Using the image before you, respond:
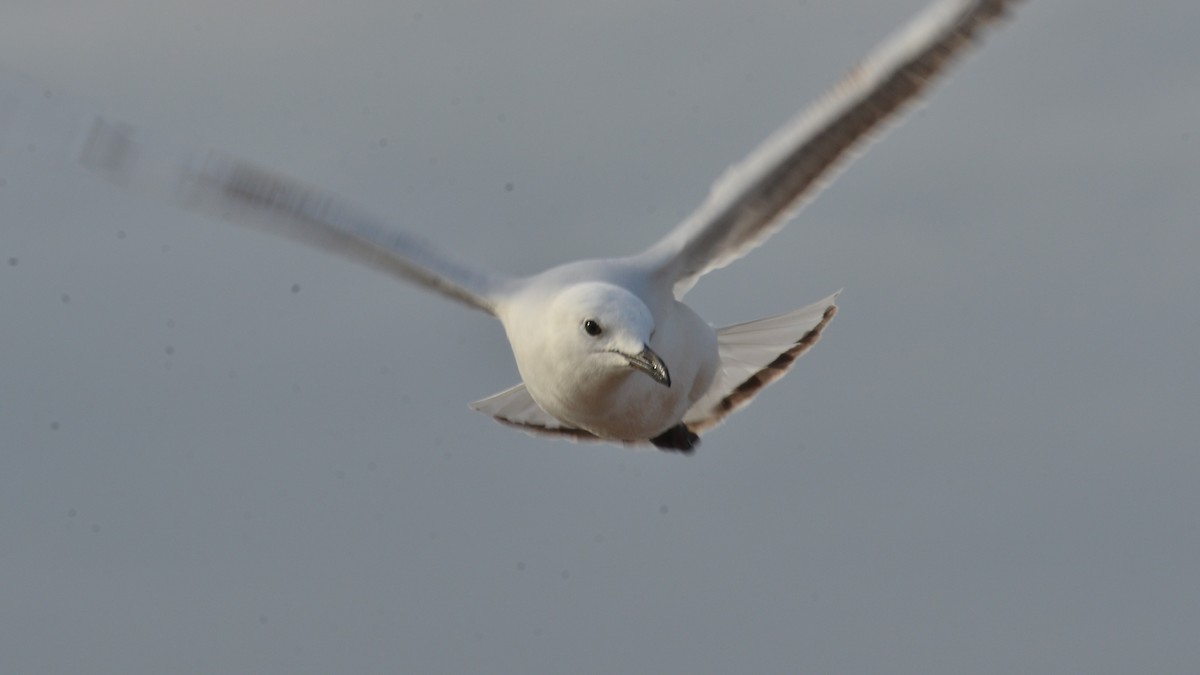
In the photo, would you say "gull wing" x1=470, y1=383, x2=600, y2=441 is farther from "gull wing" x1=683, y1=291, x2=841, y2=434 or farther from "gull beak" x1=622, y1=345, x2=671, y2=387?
"gull beak" x1=622, y1=345, x2=671, y2=387

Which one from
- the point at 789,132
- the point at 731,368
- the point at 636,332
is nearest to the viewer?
the point at 636,332

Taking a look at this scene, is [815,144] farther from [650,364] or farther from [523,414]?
[523,414]

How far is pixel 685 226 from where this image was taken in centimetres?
2178

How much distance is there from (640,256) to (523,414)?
340cm

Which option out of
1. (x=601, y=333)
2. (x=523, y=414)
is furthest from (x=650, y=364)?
(x=523, y=414)

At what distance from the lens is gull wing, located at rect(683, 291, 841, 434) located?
24.1 metres

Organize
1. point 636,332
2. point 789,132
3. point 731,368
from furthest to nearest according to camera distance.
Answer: point 731,368 → point 789,132 → point 636,332

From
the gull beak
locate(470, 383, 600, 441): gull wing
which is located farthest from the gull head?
locate(470, 383, 600, 441): gull wing

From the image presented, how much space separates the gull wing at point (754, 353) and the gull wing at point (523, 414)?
106cm

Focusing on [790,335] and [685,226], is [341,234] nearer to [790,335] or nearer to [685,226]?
[685,226]

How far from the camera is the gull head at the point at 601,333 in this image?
1986cm

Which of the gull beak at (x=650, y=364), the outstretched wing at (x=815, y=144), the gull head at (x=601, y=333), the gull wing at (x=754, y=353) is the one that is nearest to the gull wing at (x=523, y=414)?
the gull wing at (x=754, y=353)

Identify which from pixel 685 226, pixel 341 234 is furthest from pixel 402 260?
pixel 685 226

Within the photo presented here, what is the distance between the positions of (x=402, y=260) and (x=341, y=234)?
19.6 inches
